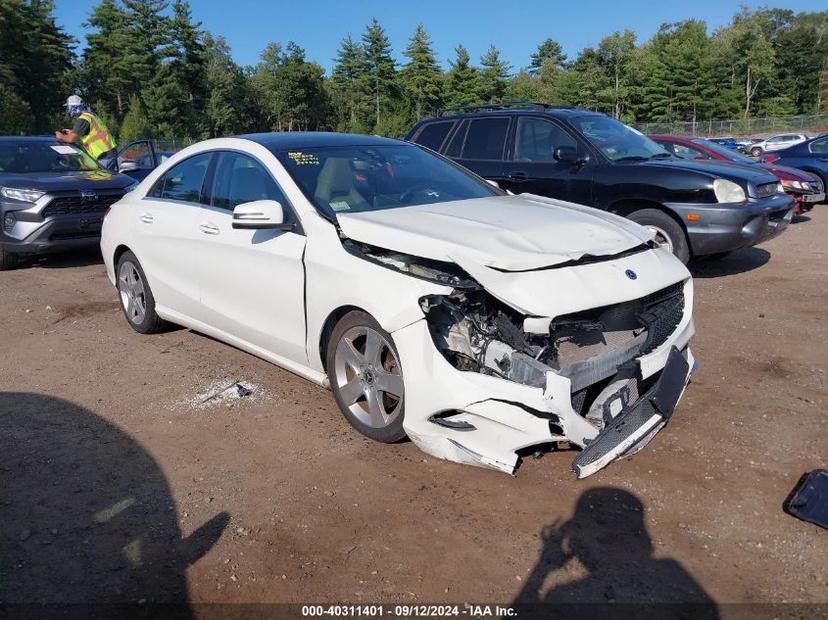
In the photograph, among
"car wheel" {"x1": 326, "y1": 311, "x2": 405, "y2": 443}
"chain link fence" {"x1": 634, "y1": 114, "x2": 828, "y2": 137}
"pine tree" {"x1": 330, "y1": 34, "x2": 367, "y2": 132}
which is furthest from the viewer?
"pine tree" {"x1": 330, "y1": 34, "x2": 367, "y2": 132}

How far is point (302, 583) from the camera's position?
268 cm

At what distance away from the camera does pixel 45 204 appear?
839cm

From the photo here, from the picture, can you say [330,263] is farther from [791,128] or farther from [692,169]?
[791,128]

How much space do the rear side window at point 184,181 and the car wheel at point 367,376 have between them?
2.00 metres

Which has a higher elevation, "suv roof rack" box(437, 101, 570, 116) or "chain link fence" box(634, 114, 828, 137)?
"suv roof rack" box(437, 101, 570, 116)

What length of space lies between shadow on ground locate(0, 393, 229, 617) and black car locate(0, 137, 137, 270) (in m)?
5.05

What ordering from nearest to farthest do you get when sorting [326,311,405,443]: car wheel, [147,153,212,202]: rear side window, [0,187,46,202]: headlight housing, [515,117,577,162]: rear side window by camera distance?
[326,311,405,443]: car wheel < [147,153,212,202]: rear side window < [515,117,577,162]: rear side window < [0,187,46,202]: headlight housing

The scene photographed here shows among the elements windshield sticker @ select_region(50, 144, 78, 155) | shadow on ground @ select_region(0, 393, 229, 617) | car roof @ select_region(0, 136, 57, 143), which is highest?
car roof @ select_region(0, 136, 57, 143)

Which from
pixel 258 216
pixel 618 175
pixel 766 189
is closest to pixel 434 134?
pixel 618 175

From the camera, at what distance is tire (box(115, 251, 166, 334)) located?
567 centimetres

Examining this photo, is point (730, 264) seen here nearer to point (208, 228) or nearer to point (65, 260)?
point (208, 228)

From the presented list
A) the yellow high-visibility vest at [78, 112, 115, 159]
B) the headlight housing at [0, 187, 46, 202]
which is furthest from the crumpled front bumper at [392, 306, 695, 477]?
the yellow high-visibility vest at [78, 112, 115, 159]

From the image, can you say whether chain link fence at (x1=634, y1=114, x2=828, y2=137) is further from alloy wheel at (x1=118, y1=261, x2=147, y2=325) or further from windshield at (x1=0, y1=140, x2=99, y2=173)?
alloy wheel at (x1=118, y1=261, x2=147, y2=325)

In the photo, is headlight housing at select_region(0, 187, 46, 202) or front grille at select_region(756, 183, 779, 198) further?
headlight housing at select_region(0, 187, 46, 202)
